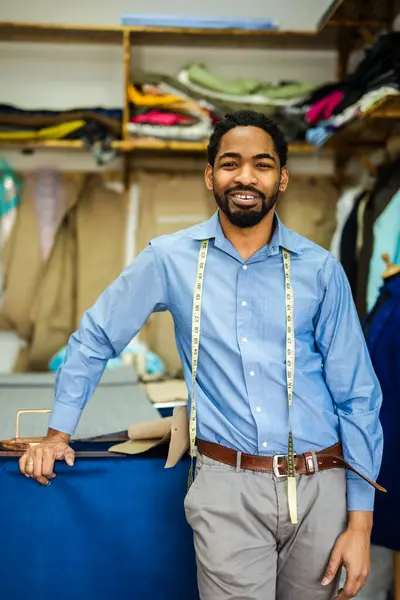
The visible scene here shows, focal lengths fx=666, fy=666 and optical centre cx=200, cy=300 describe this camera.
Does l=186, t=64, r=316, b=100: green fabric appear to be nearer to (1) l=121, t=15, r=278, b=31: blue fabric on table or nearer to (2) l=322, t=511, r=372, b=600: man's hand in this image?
(1) l=121, t=15, r=278, b=31: blue fabric on table

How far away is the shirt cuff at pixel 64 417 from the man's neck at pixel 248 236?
47 centimetres

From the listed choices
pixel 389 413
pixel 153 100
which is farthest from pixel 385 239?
pixel 153 100

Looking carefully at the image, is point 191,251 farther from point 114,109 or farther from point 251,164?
point 114,109

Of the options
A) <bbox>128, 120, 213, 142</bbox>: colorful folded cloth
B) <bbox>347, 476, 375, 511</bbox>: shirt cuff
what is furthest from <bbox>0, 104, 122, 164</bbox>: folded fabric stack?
<bbox>347, 476, 375, 511</bbox>: shirt cuff

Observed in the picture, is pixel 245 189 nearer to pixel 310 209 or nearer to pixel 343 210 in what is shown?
pixel 343 210

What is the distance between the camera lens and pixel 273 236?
4.44ft

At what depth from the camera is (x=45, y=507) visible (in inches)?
58.3

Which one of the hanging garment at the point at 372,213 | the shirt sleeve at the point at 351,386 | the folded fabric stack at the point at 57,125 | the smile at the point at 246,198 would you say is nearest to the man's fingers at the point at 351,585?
the shirt sleeve at the point at 351,386

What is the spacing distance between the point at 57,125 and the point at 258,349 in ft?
7.08

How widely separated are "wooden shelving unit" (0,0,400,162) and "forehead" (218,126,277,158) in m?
1.79

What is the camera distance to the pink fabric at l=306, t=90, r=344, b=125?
287 centimetres

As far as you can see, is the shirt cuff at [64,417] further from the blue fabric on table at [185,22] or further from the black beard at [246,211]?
the blue fabric on table at [185,22]

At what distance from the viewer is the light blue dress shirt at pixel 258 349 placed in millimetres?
1278

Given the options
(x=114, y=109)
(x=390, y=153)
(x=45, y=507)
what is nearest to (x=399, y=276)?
(x=45, y=507)
